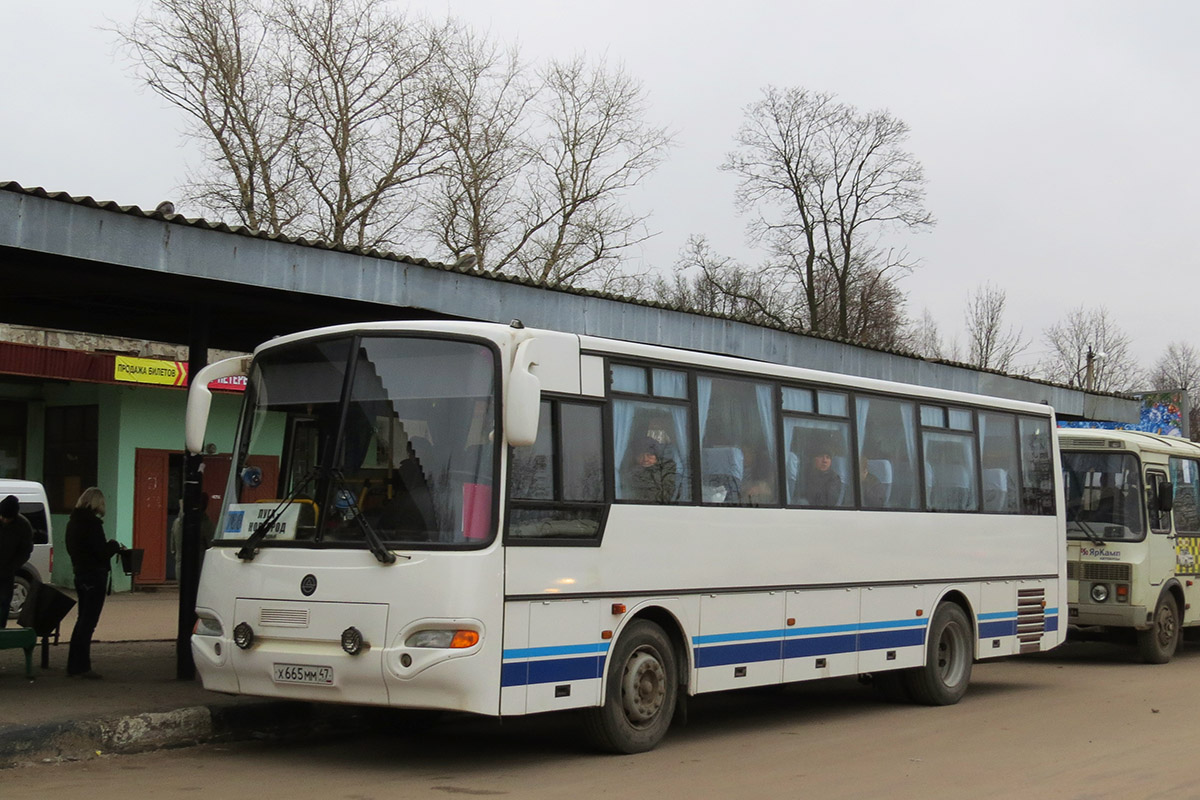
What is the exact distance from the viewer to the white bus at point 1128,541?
1722 cm

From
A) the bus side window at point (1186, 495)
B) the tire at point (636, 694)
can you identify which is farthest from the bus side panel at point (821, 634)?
the bus side window at point (1186, 495)

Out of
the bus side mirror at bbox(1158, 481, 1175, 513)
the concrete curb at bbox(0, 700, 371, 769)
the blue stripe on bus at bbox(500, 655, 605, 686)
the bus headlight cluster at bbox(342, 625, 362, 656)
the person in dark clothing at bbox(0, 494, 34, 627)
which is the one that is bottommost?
the concrete curb at bbox(0, 700, 371, 769)

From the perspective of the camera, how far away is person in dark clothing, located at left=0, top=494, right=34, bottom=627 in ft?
41.8

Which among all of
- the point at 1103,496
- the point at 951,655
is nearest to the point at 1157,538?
the point at 1103,496

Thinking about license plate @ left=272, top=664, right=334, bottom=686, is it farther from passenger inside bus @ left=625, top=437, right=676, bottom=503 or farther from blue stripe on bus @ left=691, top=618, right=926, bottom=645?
blue stripe on bus @ left=691, top=618, right=926, bottom=645

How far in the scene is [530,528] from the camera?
29.9 ft

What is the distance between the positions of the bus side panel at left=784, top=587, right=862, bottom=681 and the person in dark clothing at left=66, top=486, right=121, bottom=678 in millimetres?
6011

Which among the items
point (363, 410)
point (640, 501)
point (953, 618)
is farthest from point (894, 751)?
point (363, 410)

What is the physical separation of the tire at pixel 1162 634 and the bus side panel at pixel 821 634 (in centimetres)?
710

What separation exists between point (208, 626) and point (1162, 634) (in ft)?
42.2

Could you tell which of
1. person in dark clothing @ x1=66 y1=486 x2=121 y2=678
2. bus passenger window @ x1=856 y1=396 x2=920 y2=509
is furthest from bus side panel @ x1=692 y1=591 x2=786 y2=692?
person in dark clothing @ x1=66 y1=486 x2=121 y2=678

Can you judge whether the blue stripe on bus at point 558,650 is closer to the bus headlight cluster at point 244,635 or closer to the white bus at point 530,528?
the white bus at point 530,528

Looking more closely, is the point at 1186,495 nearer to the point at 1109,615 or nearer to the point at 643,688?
the point at 1109,615

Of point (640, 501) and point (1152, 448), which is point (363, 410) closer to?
point (640, 501)
